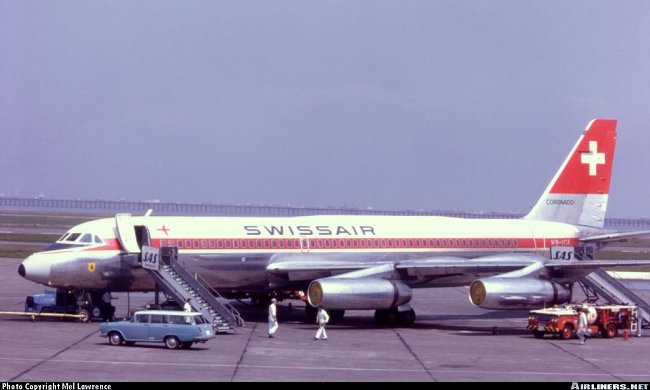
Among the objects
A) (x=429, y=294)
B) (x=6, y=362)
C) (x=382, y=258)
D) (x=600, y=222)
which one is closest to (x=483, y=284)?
(x=382, y=258)

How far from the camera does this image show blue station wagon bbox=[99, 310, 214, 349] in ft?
115

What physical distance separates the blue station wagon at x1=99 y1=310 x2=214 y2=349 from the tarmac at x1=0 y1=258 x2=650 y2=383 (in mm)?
389

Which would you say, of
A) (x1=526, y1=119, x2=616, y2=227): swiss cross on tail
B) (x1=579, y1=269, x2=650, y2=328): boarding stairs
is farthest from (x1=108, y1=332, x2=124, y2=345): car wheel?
(x1=526, y1=119, x2=616, y2=227): swiss cross on tail

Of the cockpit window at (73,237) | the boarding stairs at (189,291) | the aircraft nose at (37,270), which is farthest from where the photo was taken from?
the cockpit window at (73,237)

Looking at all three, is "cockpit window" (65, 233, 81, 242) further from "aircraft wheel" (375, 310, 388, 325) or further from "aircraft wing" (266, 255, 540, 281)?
"aircraft wheel" (375, 310, 388, 325)

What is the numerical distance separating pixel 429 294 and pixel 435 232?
18547 millimetres

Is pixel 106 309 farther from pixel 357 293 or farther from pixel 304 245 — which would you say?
pixel 357 293

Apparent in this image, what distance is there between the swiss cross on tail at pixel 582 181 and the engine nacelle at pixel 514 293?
12.2 metres

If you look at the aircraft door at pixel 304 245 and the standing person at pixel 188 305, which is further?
the aircraft door at pixel 304 245

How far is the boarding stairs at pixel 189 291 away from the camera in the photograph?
41.5 meters

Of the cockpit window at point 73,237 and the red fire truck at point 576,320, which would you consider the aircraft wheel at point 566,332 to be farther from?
the cockpit window at point 73,237

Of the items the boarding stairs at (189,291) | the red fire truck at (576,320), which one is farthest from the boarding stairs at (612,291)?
the boarding stairs at (189,291)

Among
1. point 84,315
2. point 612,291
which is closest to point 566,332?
point 612,291

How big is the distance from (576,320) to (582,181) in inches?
649
